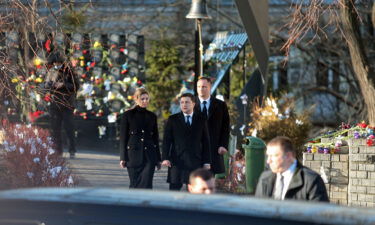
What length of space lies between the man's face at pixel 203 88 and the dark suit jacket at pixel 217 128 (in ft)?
0.37

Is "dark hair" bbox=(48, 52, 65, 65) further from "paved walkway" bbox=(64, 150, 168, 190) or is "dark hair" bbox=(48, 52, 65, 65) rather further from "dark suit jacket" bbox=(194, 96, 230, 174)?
"dark suit jacket" bbox=(194, 96, 230, 174)

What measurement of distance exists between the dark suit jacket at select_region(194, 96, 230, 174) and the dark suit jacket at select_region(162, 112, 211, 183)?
0.40m

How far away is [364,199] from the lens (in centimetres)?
1115

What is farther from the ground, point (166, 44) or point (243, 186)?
point (166, 44)

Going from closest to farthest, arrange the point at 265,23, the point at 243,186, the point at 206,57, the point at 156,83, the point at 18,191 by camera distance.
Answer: the point at 18,191 < the point at 243,186 < the point at 265,23 < the point at 206,57 < the point at 156,83

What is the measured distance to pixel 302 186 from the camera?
245 inches

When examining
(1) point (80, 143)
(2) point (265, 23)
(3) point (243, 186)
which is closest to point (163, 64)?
(1) point (80, 143)

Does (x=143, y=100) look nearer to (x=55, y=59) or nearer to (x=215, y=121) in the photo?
(x=215, y=121)

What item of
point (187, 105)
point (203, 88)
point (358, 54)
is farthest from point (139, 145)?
point (358, 54)

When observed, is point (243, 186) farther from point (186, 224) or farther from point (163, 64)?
point (163, 64)

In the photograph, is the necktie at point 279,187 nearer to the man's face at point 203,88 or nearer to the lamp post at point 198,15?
the man's face at point 203,88

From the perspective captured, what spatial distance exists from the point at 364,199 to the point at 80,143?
990 cm

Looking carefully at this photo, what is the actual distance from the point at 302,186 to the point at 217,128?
16.1ft

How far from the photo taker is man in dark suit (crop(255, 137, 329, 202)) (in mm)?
6180
